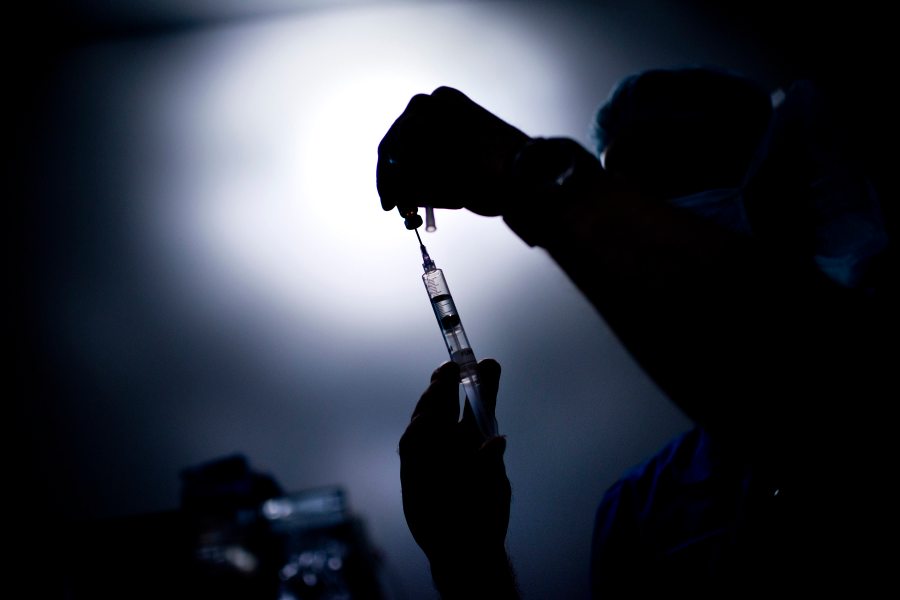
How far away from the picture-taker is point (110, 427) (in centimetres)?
110

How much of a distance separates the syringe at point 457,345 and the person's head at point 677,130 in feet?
2.02

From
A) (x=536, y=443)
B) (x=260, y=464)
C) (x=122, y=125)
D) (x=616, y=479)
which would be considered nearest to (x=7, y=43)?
(x=122, y=125)

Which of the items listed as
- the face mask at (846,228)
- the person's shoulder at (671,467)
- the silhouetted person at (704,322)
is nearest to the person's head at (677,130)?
the silhouetted person at (704,322)

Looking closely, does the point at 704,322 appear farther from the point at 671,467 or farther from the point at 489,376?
the point at 671,467

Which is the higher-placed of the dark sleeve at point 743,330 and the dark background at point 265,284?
the dark background at point 265,284

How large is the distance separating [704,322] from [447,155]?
39cm

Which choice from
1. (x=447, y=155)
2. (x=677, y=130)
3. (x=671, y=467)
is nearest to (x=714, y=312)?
(x=447, y=155)

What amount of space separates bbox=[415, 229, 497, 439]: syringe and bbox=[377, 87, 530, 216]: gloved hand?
97 millimetres

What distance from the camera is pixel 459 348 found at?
80 centimetres

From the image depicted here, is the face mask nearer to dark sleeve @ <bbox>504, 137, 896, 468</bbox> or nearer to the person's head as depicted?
the person's head

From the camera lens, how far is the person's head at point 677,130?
1172mm

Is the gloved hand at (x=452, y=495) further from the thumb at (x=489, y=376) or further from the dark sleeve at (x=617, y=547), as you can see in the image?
the dark sleeve at (x=617, y=547)

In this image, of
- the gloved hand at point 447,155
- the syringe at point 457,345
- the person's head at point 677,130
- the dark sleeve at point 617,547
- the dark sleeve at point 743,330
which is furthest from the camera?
the person's head at point 677,130

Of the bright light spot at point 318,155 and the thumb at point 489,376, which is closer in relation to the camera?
the thumb at point 489,376
